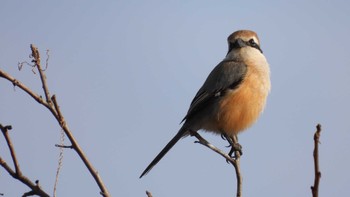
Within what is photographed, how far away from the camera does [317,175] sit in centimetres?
203

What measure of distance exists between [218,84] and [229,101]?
0.27m

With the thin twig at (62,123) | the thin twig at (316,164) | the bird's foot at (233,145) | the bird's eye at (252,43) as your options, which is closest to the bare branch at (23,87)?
the thin twig at (62,123)

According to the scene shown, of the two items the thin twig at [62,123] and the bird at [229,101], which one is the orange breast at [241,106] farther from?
the thin twig at [62,123]

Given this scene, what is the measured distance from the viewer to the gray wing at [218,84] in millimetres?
6027

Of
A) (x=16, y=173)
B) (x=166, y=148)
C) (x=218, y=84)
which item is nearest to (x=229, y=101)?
(x=218, y=84)

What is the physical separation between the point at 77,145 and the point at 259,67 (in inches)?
161

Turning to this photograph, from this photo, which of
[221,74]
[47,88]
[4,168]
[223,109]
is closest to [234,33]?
[221,74]

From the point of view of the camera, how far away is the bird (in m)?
5.93

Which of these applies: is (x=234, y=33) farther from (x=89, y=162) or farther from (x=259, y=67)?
(x=89, y=162)

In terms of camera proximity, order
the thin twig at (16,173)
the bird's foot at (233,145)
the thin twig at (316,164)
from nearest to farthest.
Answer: the thin twig at (316,164), the thin twig at (16,173), the bird's foot at (233,145)

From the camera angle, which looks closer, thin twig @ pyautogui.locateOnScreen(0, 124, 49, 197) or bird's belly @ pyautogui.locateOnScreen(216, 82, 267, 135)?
thin twig @ pyautogui.locateOnScreen(0, 124, 49, 197)

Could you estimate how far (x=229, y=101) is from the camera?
5.95 metres

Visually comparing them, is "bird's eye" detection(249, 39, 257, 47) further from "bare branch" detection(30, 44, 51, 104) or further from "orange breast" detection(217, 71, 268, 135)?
"bare branch" detection(30, 44, 51, 104)

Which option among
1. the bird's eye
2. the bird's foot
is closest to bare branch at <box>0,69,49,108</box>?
the bird's foot
